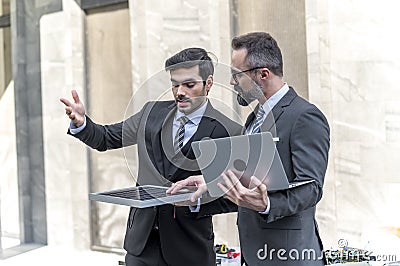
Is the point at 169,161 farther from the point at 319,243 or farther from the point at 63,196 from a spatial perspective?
the point at 63,196

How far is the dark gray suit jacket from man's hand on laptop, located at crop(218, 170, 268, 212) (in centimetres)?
10

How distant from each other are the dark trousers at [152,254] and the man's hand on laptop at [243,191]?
3.64 ft

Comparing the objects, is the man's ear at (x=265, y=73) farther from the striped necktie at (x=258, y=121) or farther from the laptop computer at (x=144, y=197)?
the laptop computer at (x=144, y=197)

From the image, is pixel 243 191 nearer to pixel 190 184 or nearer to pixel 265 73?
pixel 190 184

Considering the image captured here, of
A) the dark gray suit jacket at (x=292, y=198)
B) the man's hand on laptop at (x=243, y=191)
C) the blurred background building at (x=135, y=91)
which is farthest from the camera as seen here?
the blurred background building at (x=135, y=91)

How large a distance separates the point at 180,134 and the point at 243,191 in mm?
736

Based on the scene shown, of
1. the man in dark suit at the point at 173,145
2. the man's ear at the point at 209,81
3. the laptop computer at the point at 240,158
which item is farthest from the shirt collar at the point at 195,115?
the laptop computer at the point at 240,158

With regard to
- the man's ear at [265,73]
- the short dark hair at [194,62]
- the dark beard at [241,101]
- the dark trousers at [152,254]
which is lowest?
the dark trousers at [152,254]

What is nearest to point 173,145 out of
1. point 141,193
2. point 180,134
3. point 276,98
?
point 180,134

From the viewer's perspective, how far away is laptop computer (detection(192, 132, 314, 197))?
2410mm

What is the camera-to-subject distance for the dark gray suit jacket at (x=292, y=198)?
260 cm

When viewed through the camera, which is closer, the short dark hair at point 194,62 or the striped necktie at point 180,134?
the short dark hair at point 194,62

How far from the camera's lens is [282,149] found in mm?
2771

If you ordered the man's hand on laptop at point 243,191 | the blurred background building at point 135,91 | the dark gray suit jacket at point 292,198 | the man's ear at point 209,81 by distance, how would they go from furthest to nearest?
the blurred background building at point 135,91
the man's ear at point 209,81
the dark gray suit jacket at point 292,198
the man's hand on laptop at point 243,191
